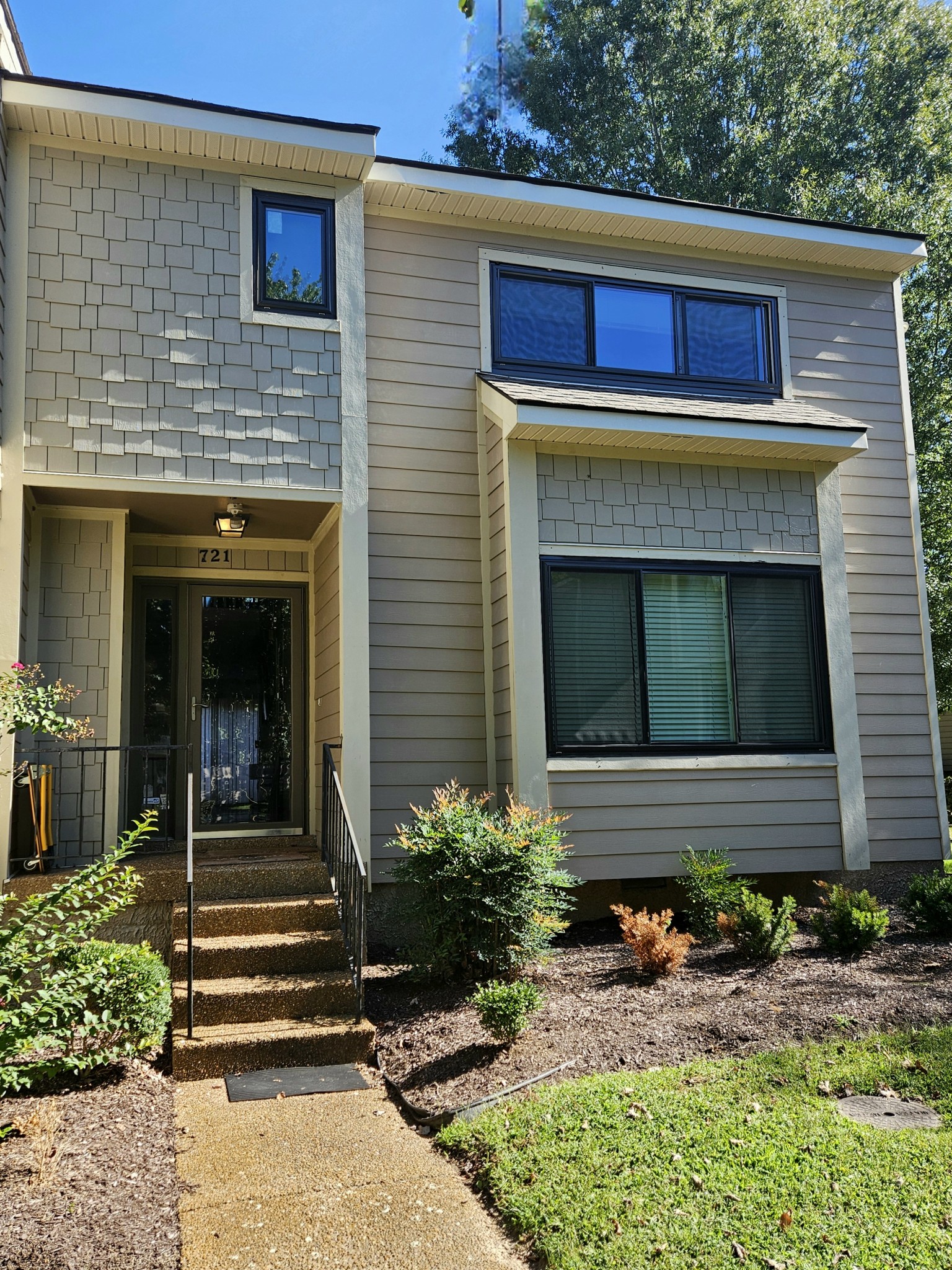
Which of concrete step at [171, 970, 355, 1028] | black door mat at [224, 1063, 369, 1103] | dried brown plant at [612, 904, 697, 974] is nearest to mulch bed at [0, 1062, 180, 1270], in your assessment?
black door mat at [224, 1063, 369, 1103]

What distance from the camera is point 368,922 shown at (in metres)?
6.88

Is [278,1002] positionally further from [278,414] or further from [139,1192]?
[278,414]

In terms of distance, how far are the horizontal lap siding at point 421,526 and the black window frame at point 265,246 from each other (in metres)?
0.49

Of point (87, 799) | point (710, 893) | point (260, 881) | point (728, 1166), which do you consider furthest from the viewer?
point (87, 799)

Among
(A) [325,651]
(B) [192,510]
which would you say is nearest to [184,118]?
(B) [192,510]

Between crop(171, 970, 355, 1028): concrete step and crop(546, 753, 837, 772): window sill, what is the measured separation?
2.28m

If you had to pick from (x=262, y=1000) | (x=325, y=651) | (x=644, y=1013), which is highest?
(x=325, y=651)

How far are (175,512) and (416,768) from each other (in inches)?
101

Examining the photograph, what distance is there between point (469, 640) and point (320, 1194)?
444cm

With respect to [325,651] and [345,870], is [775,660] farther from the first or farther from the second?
[345,870]

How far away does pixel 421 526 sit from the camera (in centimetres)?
755

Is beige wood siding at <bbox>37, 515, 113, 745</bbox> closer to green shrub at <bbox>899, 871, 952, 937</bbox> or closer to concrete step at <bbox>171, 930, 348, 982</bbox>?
concrete step at <bbox>171, 930, 348, 982</bbox>

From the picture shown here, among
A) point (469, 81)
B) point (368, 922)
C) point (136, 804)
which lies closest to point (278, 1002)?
point (368, 922)

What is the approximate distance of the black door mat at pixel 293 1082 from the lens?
4.62 metres
